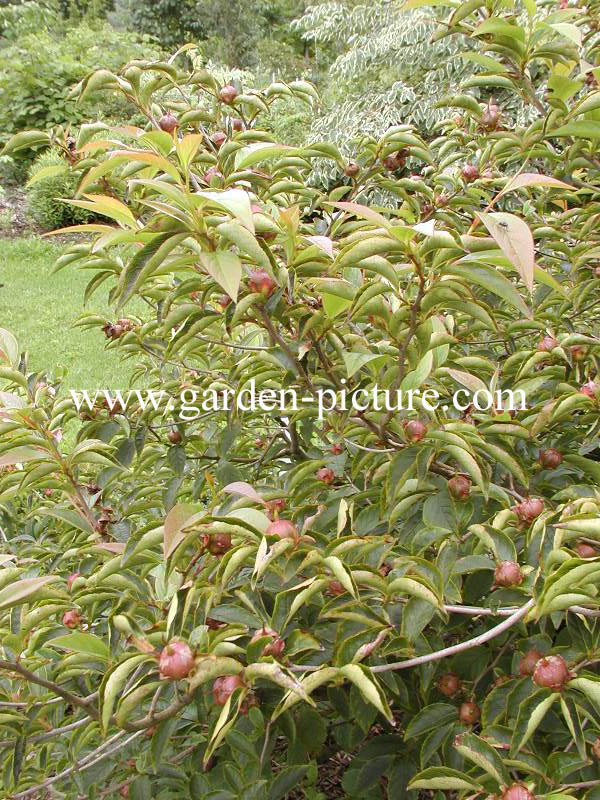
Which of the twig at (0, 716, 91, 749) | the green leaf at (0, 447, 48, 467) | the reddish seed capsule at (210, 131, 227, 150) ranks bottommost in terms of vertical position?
the twig at (0, 716, 91, 749)

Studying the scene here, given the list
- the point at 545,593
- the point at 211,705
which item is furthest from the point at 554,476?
the point at 211,705

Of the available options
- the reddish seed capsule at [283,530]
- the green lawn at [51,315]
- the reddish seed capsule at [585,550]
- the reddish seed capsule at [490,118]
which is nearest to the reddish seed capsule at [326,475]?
the reddish seed capsule at [283,530]

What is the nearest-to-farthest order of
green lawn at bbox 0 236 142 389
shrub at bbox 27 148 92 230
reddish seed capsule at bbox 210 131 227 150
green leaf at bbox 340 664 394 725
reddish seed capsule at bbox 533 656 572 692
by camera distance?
green leaf at bbox 340 664 394 725
reddish seed capsule at bbox 533 656 572 692
reddish seed capsule at bbox 210 131 227 150
green lawn at bbox 0 236 142 389
shrub at bbox 27 148 92 230

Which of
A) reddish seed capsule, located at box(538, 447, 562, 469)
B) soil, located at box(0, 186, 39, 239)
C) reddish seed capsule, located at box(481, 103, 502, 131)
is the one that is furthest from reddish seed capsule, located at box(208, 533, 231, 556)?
soil, located at box(0, 186, 39, 239)

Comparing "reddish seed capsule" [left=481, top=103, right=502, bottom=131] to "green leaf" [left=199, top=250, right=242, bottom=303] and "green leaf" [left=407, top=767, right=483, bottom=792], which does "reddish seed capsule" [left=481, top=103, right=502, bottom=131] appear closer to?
"green leaf" [left=199, top=250, right=242, bottom=303]

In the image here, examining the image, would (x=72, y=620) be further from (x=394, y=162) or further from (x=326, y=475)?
(x=394, y=162)

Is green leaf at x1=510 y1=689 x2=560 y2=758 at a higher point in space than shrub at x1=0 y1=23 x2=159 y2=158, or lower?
lower

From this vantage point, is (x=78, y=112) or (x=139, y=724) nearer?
(x=139, y=724)

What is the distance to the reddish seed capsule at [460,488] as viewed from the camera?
3.92ft

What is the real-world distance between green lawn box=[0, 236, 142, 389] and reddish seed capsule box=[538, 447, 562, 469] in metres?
3.82

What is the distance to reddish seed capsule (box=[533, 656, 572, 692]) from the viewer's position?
0.94 metres

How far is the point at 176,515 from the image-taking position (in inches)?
40.9

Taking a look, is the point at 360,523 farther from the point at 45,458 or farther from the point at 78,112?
the point at 78,112

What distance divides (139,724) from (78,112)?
11.9 metres
